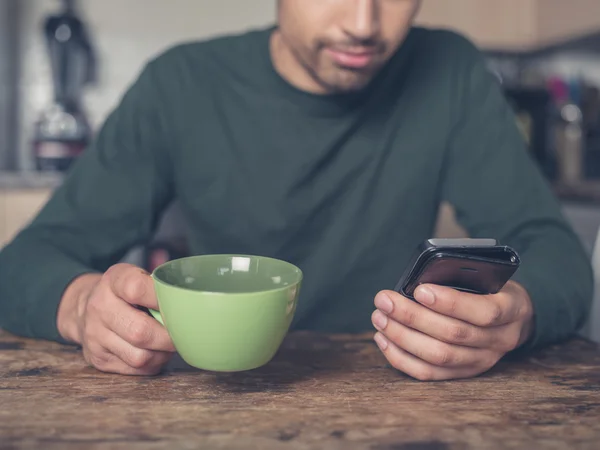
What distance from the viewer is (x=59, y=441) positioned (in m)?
0.41

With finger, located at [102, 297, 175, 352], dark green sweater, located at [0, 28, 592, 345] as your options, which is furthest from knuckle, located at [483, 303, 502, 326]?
dark green sweater, located at [0, 28, 592, 345]

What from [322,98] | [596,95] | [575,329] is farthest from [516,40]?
[575,329]

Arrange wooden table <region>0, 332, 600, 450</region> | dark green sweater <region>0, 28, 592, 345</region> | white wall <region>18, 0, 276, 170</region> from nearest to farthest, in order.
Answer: wooden table <region>0, 332, 600, 450</region> → dark green sweater <region>0, 28, 592, 345</region> → white wall <region>18, 0, 276, 170</region>

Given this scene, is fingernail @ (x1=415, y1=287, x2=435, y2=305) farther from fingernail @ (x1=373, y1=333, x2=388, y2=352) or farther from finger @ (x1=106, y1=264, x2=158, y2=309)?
finger @ (x1=106, y1=264, x2=158, y2=309)

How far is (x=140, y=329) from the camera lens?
0.53 m

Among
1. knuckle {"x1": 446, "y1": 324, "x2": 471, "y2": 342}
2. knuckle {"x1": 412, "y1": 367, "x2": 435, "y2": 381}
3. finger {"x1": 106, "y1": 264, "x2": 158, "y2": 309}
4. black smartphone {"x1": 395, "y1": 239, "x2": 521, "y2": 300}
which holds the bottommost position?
knuckle {"x1": 412, "y1": 367, "x2": 435, "y2": 381}

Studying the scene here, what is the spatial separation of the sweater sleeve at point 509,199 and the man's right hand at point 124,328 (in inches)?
16.9

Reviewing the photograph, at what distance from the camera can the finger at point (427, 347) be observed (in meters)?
0.55

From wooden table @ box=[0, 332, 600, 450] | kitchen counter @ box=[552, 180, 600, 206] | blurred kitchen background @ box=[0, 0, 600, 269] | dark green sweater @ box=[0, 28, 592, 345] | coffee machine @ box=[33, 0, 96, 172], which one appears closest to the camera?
wooden table @ box=[0, 332, 600, 450]

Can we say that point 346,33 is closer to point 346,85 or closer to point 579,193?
point 346,85

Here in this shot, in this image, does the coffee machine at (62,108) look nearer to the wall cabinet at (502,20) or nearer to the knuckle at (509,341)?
the wall cabinet at (502,20)

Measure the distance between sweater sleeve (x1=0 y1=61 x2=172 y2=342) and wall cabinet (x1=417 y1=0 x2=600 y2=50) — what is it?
154cm

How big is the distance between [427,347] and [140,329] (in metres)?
0.27

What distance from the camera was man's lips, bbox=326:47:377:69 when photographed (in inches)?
34.4
